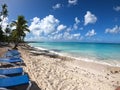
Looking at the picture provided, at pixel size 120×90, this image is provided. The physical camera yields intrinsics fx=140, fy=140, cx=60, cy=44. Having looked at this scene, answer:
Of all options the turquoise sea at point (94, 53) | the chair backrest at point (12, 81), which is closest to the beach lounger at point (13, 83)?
the chair backrest at point (12, 81)

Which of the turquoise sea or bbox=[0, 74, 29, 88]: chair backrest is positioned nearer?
bbox=[0, 74, 29, 88]: chair backrest

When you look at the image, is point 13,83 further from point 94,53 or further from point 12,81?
point 94,53

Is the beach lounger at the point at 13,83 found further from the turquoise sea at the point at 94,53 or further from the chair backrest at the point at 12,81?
the turquoise sea at the point at 94,53

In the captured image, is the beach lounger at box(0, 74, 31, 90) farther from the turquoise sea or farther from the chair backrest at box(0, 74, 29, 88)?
the turquoise sea

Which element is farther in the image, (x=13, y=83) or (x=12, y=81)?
(x=12, y=81)

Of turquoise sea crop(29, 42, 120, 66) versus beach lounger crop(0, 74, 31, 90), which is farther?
turquoise sea crop(29, 42, 120, 66)

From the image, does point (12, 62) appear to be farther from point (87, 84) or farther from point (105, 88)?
point (105, 88)

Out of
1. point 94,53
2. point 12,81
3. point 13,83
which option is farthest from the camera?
point 94,53

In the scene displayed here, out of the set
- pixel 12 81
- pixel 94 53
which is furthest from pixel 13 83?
pixel 94 53

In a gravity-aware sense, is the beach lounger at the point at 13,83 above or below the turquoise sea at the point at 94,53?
above

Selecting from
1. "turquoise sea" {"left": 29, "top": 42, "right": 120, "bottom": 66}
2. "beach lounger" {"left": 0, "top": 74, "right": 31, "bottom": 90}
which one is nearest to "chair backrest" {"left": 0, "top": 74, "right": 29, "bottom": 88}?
"beach lounger" {"left": 0, "top": 74, "right": 31, "bottom": 90}

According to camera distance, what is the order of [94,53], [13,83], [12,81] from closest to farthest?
[13,83] < [12,81] < [94,53]

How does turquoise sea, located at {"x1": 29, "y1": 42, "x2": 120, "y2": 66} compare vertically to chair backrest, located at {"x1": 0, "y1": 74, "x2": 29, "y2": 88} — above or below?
below

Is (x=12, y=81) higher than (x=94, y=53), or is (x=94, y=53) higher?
(x=12, y=81)
